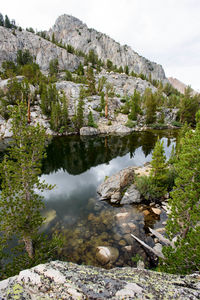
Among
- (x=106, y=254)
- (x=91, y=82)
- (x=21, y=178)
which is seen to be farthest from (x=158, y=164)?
(x=91, y=82)

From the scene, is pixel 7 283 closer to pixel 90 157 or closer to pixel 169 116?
pixel 90 157

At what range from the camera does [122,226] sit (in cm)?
1268

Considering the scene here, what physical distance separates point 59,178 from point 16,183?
57.1 feet

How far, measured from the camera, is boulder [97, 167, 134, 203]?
16.6 metres

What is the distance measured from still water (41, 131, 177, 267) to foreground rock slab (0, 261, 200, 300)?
7.29 meters

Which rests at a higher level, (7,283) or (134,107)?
(134,107)

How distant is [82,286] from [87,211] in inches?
494

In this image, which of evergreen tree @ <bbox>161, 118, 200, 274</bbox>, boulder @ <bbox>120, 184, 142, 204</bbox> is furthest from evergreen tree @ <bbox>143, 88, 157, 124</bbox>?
evergreen tree @ <bbox>161, 118, 200, 274</bbox>

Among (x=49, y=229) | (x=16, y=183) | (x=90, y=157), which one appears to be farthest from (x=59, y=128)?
(x=16, y=183)

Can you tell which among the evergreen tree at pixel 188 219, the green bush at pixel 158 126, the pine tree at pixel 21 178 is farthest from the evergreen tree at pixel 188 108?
the pine tree at pixel 21 178

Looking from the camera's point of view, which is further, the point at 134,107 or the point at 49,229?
the point at 134,107

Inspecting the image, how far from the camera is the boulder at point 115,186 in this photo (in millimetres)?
16619

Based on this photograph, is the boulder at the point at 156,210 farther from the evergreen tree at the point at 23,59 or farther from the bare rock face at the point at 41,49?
the bare rock face at the point at 41,49

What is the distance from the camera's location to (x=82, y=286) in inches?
119
